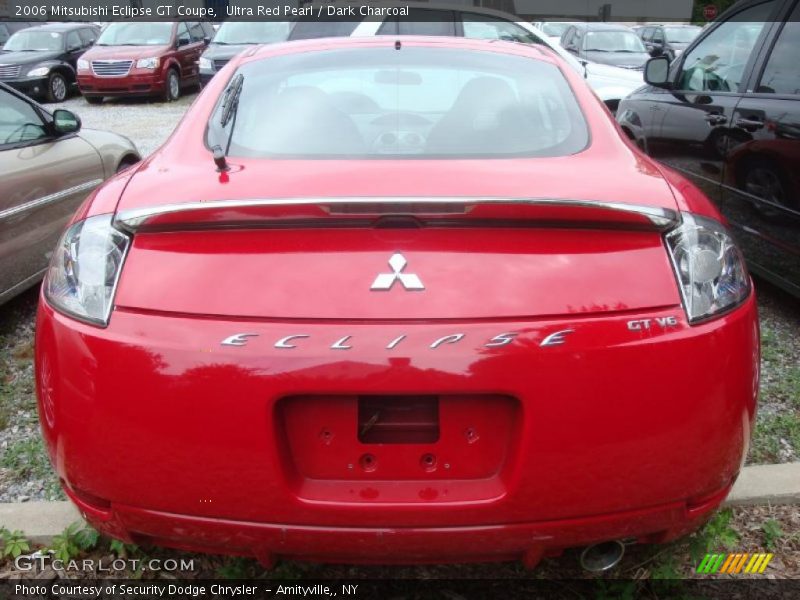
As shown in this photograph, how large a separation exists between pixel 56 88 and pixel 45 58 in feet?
2.28

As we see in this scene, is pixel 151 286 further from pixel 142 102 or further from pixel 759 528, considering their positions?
pixel 142 102

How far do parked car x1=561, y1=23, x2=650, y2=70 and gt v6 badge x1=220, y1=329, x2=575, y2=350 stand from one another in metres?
11.1

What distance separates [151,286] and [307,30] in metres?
7.64

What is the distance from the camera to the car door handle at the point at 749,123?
3658 millimetres

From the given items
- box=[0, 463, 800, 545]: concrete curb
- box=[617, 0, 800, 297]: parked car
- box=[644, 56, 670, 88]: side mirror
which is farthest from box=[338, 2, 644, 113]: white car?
box=[0, 463, 800, 545]: concrete curb

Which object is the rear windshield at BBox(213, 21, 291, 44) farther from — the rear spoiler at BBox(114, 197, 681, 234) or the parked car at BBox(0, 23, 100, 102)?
the rear spoiler at BBox(114, 197, 681, 234)

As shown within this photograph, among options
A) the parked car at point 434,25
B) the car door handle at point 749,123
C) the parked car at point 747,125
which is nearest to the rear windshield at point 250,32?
the parked car at point 434,25

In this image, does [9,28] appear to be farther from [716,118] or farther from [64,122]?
[716,118]

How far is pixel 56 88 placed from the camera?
14.9 metres

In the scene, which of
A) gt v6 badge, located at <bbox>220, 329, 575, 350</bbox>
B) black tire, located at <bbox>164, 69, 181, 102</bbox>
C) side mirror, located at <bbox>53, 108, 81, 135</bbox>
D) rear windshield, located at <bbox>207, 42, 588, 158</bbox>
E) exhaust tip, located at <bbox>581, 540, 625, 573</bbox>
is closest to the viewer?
gt v6 badge, located at <bbox>220, 329, 575, 350</bbox>

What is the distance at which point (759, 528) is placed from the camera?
2.33 metres

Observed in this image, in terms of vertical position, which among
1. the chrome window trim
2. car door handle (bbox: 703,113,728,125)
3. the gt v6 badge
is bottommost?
the chrome window trim

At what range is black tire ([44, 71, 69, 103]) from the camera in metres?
14.6

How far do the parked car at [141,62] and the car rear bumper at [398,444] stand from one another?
539 inches
